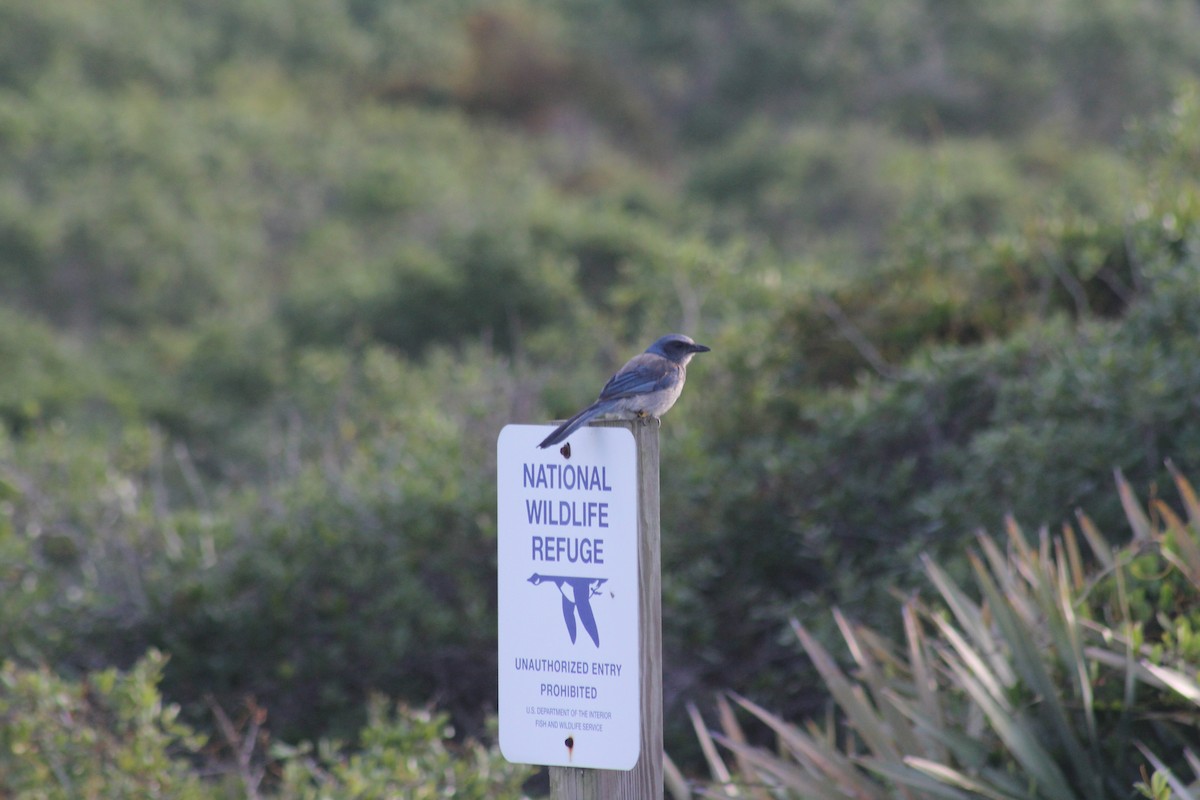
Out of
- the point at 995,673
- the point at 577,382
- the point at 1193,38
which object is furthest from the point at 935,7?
the point at 995,673

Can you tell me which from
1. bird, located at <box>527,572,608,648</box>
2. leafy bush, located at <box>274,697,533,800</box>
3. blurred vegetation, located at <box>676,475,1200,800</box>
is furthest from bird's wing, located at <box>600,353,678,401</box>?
leafy bush, located at <box>274,697,533,800</box>

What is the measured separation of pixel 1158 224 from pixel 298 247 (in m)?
13.4

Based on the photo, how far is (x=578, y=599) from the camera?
2.65m

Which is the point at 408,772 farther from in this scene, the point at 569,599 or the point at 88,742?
the point at 569,599

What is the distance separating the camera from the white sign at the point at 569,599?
8.57ft

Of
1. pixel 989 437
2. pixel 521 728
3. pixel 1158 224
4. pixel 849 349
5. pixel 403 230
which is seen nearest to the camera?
pixel 521 728

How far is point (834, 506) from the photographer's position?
5.61m

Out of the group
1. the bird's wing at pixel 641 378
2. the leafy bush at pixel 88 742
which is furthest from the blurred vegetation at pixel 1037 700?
the leafy bush at pixel 88 742

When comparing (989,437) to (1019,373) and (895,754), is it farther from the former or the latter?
(895,754)

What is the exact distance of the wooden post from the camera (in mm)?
2635

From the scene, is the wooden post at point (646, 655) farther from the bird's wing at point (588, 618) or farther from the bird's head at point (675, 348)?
the bird's head at point (675, 348)

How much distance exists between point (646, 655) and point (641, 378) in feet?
3.08

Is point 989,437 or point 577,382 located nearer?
point 989,437

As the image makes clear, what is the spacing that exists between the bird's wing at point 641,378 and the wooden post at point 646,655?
0.65 m
